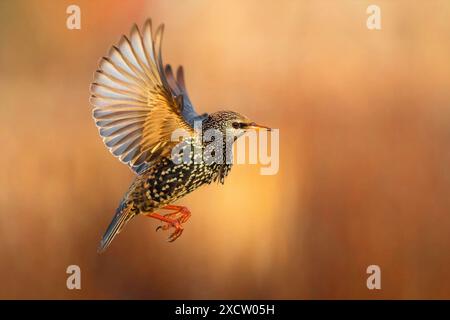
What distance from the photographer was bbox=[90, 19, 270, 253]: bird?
1.79m

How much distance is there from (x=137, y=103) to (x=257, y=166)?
1.88 meters

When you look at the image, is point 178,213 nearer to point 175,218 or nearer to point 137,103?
point 175,218

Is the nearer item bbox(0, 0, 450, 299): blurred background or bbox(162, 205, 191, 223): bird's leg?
bbox(162, 205, 191, 223): bird's leg

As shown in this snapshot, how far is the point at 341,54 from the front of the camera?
3770 millimetres

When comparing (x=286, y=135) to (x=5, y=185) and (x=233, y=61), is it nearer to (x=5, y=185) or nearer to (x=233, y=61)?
(x=233, y=61)

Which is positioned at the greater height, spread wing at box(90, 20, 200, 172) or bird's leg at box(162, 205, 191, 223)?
spread wing at box(90, 20, 200, 172)

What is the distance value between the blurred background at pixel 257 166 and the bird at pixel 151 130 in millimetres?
1619

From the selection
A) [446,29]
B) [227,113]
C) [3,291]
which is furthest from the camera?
[446,29]

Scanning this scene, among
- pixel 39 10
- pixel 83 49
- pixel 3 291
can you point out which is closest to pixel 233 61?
pixel 83 49

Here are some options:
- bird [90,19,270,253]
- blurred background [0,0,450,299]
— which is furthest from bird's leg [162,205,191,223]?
blurred background [0,0,450,299]

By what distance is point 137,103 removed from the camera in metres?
1.85

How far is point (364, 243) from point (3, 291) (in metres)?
2.03

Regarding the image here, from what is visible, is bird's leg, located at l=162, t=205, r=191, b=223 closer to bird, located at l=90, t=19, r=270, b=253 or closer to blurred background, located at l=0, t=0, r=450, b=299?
bird, located at l=90, t=19, r=270, b=253

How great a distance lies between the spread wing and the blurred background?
1.61 m
